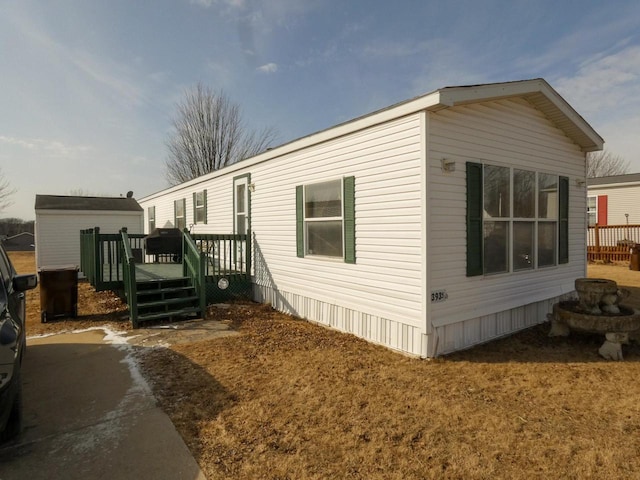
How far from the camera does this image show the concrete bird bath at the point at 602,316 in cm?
451

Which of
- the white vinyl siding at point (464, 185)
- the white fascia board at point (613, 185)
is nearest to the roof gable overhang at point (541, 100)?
the white vinyl siding at point (464, 185)

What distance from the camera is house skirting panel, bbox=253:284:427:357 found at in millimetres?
4590

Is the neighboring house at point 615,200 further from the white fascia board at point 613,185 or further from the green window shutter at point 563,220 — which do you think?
the green window shutter at point 563,220

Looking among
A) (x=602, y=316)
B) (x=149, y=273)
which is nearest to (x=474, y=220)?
(x=602, y=316)

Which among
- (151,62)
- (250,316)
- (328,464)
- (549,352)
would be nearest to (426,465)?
(328,464)

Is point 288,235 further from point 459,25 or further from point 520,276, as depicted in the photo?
point 459,25

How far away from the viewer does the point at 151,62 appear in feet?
30.2

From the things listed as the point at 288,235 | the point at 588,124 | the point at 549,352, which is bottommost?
the point at 549,352

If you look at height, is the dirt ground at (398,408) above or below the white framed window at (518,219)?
below

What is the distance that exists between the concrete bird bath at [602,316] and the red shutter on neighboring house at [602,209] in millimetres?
14001

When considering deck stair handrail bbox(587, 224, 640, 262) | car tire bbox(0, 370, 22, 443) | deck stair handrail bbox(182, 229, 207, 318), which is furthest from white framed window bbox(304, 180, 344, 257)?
deck stair handrail bbox(587, 224, 640, 262)

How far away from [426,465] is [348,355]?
228 cm

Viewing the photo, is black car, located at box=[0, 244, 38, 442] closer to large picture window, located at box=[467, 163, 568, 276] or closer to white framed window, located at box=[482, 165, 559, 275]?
large picture window, located at box=[467, 163, 568, 276]

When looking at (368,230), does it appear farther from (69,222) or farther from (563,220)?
(69,222)
